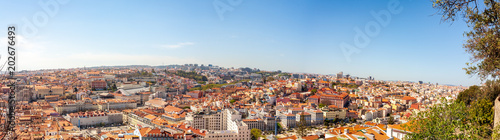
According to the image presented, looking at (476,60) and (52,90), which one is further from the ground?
(476,60)

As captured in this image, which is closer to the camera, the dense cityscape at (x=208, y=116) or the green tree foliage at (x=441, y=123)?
the green tree foliage at (x=441, y=123)

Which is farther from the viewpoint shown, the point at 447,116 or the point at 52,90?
the point at 52,90

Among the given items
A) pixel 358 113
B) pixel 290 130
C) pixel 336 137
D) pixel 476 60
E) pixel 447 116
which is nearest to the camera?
pixel 476 60

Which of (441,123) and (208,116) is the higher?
(441,123)

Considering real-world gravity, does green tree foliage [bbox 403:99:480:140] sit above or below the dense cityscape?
above

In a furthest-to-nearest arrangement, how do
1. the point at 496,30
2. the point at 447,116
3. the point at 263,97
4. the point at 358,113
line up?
the point at 263,97 < the point at 358,113 < the point at 447,116 < the point at 496,30

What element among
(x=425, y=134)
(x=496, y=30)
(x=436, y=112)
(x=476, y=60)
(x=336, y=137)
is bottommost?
(x=336, y=137)

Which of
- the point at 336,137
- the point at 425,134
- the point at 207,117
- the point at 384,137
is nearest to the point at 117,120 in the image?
the point at 207,117

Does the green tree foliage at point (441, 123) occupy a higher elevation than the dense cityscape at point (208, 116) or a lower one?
higher

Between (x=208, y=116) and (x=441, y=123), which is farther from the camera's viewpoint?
(x=208, y=116)

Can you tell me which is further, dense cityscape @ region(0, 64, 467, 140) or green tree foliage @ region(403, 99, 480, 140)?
dense cityscape @ region(0, 64, 467, 140)

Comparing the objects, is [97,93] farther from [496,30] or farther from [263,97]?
[496,30]
